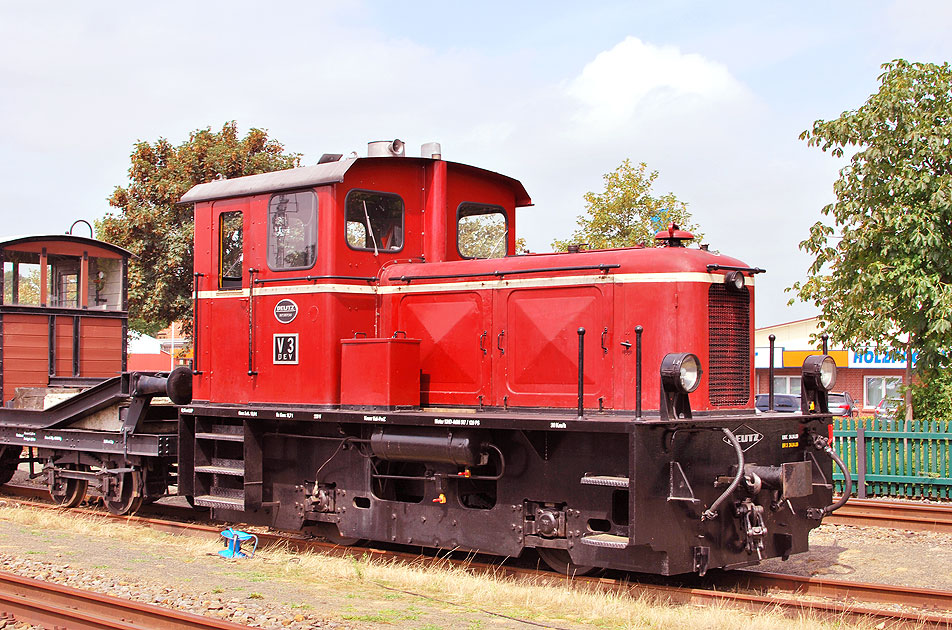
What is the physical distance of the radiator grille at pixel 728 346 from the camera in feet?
25.2

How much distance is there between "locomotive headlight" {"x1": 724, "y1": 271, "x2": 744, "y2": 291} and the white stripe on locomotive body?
0.06 m

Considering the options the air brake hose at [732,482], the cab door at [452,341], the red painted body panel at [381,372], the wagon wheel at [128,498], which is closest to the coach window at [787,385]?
the wagon wheel at [128,498]

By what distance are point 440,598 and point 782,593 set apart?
279 centimetres

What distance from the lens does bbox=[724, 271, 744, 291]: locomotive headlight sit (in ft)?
25.2

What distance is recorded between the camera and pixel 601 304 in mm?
7711

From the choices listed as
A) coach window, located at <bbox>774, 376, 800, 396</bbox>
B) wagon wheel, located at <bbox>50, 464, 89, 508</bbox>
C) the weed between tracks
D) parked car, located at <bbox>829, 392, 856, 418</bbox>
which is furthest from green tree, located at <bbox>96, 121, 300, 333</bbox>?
coach window, located at <bbox>774, 376, 800, 396</bbox>

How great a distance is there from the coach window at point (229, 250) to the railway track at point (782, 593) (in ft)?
11.0

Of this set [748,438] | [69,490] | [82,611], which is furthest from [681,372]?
[69,490]

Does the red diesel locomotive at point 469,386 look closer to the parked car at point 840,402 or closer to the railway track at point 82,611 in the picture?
the railway track at point 82,611

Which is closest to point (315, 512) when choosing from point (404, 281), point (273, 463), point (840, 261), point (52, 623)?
point (273, 463)

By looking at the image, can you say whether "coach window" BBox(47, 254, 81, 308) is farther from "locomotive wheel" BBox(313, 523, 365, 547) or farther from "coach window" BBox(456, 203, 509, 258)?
"coach window" BBox(456, 203, 509, 258)

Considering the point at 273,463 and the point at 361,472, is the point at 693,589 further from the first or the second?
the point at 273,463

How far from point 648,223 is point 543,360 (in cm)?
1174

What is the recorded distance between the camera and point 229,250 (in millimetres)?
9891
